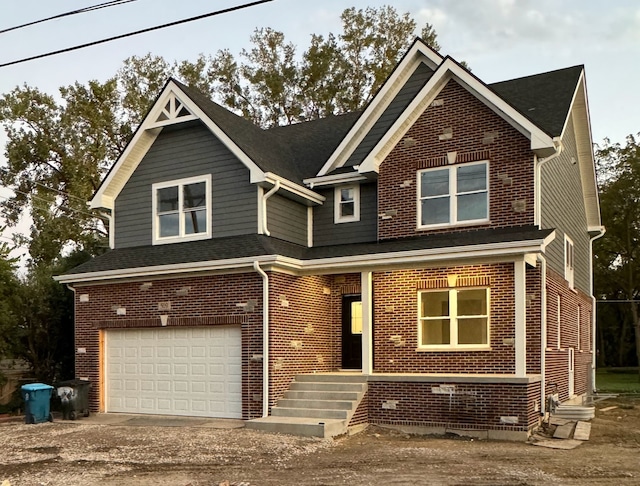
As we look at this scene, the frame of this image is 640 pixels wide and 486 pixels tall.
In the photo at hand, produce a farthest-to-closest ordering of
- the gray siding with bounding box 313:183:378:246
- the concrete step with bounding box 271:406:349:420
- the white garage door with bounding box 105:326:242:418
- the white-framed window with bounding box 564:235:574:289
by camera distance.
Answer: the white-framed window with bounding box 564:235:574:289 < the gray siding with bounding box 313:183:378:246 < the white garage door with bounding box 105:326:242:418 < the concrete step with bounding box 271:406:349:420

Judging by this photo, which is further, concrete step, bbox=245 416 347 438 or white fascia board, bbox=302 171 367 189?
white fascia board, bbox=302 171 367 189

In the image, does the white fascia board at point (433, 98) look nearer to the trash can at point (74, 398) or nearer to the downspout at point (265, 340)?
the downspout at point (265, 340)

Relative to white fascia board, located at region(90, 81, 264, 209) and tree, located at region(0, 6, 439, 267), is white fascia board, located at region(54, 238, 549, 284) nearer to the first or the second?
white fascia board, located at region(90, 81, 264, 209)

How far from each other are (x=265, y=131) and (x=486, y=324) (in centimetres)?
914

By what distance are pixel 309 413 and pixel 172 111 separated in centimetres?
836

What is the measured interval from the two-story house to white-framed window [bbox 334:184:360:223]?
8 cm

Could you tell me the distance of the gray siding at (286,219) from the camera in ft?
51.9

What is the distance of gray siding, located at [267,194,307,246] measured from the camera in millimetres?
15828

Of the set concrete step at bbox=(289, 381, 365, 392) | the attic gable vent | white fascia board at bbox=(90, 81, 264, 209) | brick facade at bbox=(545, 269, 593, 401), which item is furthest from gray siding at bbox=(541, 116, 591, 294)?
the attic gable vent

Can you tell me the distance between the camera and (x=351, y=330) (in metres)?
16.5

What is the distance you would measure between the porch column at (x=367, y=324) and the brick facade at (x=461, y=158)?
58.2 inches

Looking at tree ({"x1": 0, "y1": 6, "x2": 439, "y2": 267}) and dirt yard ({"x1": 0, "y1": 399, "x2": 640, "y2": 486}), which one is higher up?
tree ({"x1": 0, "y1": 6, "x2": 439, "y2": 267})

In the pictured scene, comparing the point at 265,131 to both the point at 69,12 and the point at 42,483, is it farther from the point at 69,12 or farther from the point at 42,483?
the point at 42,483

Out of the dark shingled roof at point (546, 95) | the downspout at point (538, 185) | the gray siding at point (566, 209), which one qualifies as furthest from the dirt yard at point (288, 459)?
the dark shingled roof at point (546, 95)
